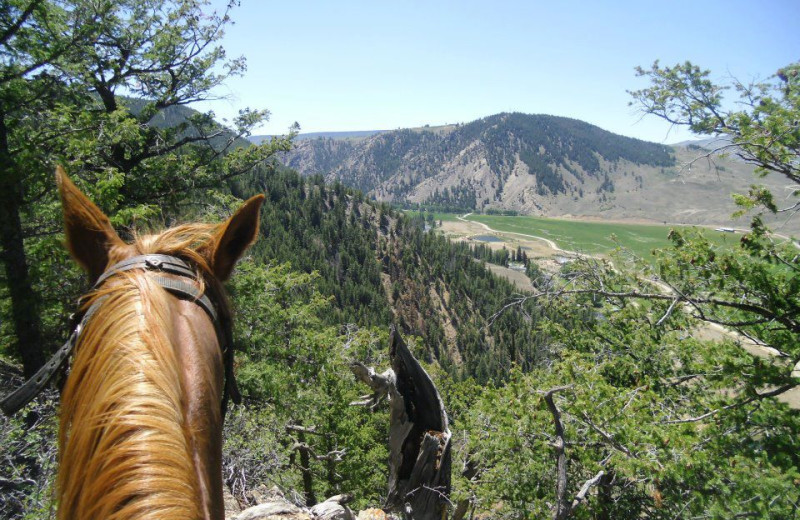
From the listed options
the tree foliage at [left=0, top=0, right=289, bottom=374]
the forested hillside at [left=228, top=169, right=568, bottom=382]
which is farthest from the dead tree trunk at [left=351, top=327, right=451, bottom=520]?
Answer: the forested hillside at [left=228, top=169, right=568, bottom=382]

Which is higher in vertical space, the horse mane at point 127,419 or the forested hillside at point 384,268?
the horse mane at point 127,419

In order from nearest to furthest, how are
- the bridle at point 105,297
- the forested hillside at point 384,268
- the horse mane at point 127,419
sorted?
the horse mane at point 127,419 < the bridle at point 105,297 < the forested hillside at point 384,268

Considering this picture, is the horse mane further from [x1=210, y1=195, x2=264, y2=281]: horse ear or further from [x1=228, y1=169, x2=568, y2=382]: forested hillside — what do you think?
[x1=228, y1=169, x2=568, y2=382]: forested hillside

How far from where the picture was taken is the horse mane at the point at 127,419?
1081 millimetres

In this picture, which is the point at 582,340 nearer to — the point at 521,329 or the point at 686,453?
the point at 686,453

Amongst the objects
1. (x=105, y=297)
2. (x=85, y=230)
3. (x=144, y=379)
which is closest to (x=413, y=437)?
(x=85, y=230)

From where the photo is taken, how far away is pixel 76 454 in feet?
4.01

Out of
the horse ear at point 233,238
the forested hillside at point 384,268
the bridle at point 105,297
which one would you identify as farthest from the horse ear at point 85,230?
the forested hillside at point 384,268

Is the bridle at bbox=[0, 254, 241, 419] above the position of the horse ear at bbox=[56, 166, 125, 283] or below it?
below

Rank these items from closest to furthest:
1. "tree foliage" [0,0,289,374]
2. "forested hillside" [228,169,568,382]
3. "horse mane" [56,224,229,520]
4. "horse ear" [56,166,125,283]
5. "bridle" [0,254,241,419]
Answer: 1. "horse mane" [56,224,229,520]
2. "bridle" [0,254,241,419]
3. "horse ear" [56,166,125,283]
4. "tree foliage" [0,0,289,374]
5. "forested hillside" [228,169,568,382]

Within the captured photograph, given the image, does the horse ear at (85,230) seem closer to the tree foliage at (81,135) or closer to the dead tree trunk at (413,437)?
the tree foliage at (81,135)

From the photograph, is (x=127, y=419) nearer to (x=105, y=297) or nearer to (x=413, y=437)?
(x=105, y=297)

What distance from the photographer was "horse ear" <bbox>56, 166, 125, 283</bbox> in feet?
6.44

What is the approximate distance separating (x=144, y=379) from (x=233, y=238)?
0.99 meters
